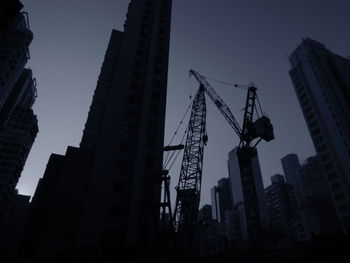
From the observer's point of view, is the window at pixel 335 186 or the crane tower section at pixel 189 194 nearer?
the crane tower section at pixel 189 194

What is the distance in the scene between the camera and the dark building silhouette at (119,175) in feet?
106

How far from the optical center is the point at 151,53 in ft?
159

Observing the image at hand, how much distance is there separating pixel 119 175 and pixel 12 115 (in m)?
116

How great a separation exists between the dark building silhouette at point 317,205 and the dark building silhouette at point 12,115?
125046 millimetres

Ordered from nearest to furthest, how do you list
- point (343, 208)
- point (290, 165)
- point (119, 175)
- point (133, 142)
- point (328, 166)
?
1. point (119, 175)
2. point (133, 142)
3. point (343, 208)
4. point (328, 166)
5. point (290, 165)

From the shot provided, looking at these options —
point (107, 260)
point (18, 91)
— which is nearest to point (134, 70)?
point (107, 260)

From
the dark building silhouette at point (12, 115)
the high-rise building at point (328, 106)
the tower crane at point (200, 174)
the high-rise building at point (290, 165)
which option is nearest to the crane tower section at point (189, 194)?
the tower crane at point (200, 174)

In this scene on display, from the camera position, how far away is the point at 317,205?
9450 cm

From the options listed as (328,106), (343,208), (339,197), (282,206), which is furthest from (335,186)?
(282,206)

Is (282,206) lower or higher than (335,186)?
higher

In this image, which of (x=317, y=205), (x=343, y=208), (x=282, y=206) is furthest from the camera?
(x=282, y=206)

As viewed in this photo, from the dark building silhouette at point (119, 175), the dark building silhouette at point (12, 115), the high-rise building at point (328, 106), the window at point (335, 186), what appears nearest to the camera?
the dark building silhouette at point (119, 175)

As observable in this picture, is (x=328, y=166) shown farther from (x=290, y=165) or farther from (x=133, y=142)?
(x=290, y=165)

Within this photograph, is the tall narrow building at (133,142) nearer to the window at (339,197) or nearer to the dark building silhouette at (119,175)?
the dark building silhouette at (119,175)
